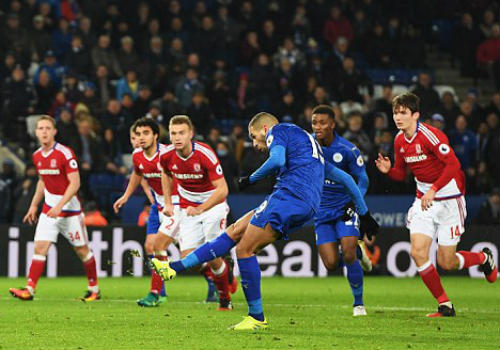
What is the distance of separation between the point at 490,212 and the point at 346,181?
9.68 m

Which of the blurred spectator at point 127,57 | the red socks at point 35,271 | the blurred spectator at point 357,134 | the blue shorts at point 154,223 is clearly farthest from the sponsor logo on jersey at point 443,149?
the blurred spectator at point 127,57

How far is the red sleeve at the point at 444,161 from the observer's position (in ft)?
35.2

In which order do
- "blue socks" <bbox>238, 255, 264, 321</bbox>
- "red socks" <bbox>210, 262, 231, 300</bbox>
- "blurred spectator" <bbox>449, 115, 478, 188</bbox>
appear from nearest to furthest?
1. "blue socks" <bbox>238, 255, 264, 321</bbox>
2. "red socks" <bbox>210, 262, 231, 300</bbox>
3. "blurred spectator" <bbox>449, 115, 478, 188</bbox>

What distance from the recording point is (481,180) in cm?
2047

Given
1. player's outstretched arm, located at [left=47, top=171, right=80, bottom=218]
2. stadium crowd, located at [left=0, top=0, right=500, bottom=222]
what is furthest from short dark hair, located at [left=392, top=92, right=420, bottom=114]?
stadium crowd, located at [left=0, top=0, right=500, bottom=222]

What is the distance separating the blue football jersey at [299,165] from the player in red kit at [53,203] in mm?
4171

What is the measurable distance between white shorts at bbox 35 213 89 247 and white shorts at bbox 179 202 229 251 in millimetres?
1823

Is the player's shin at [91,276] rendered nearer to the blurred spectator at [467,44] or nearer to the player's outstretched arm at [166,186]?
the player's outstretched arm at [166,186]

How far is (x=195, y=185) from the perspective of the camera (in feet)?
38.7

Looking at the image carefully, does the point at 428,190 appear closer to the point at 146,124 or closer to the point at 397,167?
the point at 397,167

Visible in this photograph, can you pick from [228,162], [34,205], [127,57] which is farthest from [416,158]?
[127,57]

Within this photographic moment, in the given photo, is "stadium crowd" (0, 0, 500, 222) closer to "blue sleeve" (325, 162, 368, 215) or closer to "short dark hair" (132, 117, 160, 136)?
"short dark hair" (132, 117, 160, 136)

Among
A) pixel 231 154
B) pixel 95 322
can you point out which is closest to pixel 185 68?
pixel 231 154

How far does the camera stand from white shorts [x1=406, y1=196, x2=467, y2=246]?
36.6 ft
